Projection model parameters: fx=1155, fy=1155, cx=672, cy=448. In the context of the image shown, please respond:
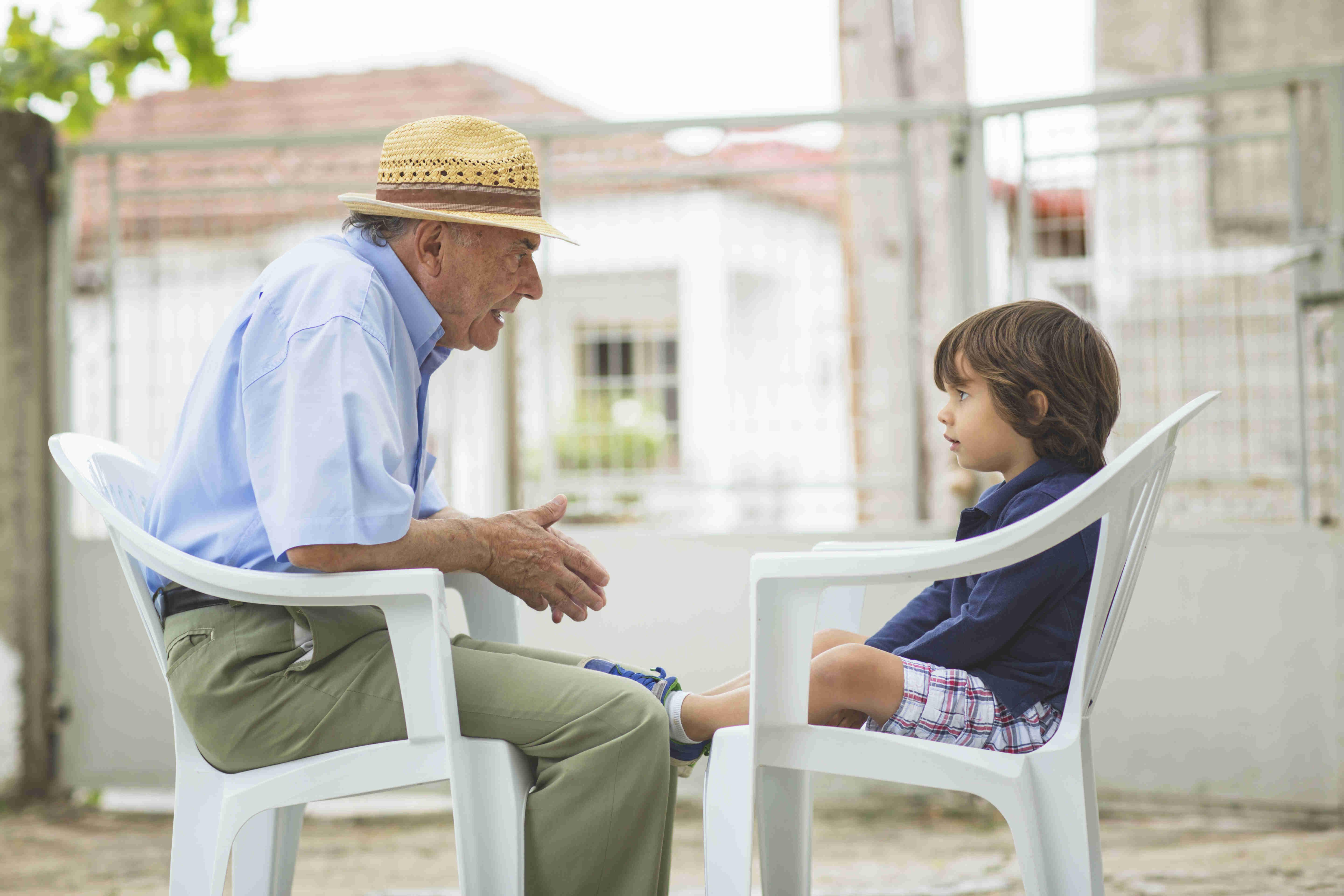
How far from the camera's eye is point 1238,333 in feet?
12.3

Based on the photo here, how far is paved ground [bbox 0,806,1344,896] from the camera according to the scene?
2.93 meters

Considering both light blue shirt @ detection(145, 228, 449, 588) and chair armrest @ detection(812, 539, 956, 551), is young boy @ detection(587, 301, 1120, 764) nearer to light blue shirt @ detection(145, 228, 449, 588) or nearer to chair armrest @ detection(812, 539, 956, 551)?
chair armrest @ detection(812, 539, 956, 551)

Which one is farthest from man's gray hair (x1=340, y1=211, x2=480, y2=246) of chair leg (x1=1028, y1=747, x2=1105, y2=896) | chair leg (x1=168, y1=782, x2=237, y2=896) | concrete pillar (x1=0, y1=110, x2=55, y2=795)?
concrete pillar (x1=0, y1=110, x2=55, y2=795)

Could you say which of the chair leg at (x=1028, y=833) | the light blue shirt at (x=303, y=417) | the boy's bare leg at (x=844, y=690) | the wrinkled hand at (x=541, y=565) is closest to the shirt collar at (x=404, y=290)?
the light blue shirt at (x=303, y=417)

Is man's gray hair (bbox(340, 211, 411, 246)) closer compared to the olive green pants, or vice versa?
the olive green pants

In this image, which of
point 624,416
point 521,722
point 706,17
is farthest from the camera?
point 706,17

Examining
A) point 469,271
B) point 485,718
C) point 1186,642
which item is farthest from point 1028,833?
point 1186,642

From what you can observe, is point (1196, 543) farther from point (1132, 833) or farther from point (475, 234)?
point (475, 234)

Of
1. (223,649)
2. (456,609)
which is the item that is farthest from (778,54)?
(223,649)

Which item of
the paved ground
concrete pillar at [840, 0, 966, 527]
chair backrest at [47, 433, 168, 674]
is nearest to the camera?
chair backrest at [47, 433, 168, 674]

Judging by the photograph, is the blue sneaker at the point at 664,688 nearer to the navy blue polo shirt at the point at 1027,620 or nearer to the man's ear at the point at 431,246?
the navy blue polo shirt at the point at 1027,620

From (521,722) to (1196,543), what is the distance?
2.62 meters

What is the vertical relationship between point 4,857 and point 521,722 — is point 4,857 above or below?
below

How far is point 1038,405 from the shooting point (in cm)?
188
